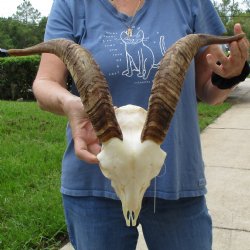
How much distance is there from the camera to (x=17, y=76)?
55.7ft

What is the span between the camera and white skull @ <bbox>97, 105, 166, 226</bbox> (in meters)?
1.77

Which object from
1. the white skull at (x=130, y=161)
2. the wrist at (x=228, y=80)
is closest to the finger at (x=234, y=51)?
the wrist at (x=228, y=80)

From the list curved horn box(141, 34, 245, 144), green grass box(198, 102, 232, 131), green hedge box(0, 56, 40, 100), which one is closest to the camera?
curved horn box(141, 34, 245, 144)

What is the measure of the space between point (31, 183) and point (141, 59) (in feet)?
13.7

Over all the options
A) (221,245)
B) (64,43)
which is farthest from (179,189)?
(221,245)

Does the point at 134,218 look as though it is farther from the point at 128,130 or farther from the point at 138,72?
the point at 138,72

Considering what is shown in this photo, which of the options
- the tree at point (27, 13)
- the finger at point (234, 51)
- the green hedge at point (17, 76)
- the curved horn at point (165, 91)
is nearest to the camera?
the curved horn at point (165, 91)

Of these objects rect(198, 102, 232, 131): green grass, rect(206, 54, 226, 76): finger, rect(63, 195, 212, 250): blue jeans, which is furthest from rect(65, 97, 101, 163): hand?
rect(198, 102, 232, 131): green grass

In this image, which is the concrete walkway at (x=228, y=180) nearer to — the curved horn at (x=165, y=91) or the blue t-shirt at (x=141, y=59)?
the blue t-shirt at (x=141, y=59)

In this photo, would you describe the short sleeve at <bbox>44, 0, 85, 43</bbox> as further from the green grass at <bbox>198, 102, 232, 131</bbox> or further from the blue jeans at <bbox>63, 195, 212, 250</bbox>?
the green grass at <bbox>198, 102, 232, 131</bbox>

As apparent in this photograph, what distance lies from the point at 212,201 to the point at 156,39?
4246 mm

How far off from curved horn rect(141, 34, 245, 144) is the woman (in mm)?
376

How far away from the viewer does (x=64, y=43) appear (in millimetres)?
2076

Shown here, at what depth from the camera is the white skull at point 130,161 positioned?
1.77 m
